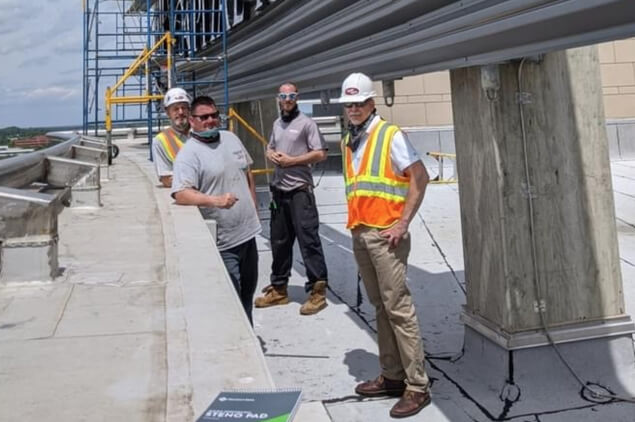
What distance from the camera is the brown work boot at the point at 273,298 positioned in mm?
5910

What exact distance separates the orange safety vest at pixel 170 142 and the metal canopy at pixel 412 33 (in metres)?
1.71

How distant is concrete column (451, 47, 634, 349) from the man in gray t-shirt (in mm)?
1606

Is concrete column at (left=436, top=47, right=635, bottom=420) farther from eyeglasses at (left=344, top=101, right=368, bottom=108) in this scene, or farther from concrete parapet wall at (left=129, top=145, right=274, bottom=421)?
concrete parapet wall at (left=129, top=145, right=274, bottom=421)

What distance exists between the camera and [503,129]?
4.21 metres

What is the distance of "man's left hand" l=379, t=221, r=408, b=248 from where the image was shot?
3482mm

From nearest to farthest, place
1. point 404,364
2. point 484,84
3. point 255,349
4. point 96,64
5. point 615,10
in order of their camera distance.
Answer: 1. point 255,349
2. point 615,10
3. point 404,364
4. point 484,84
5. point 96,64

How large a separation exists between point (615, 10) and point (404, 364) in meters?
2.16

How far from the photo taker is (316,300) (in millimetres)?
5727

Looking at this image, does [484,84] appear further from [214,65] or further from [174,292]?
[214,65]

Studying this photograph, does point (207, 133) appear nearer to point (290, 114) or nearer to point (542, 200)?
point (290, 114)

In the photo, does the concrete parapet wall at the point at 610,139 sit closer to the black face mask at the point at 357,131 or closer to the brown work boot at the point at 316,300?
the brown work boot at the point at 316,300

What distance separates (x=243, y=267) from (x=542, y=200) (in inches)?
80.3

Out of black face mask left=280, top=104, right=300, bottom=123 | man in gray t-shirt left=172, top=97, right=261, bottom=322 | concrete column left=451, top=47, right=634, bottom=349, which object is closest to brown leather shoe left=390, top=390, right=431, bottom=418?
concrete column left=451, top=47, right=634, bottom=349

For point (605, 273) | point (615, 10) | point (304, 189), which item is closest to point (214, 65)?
point (304, 189)
